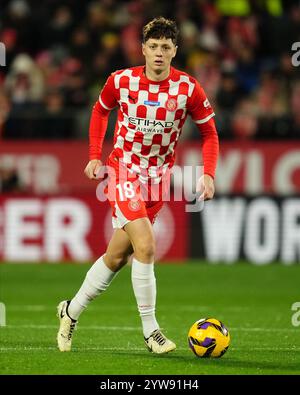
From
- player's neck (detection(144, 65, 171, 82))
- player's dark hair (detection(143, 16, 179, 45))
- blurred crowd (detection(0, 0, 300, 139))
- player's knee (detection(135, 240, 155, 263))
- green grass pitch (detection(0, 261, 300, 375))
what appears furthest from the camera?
blurred crowd (detection(0, 0, 300, 139))

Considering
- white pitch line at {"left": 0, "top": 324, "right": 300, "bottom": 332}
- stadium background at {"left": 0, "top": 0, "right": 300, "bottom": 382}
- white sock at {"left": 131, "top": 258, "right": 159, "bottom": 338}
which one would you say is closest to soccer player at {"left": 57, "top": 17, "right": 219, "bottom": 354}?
white sock at {"left": 131, "top": 258, "right": 159, "bottom": 338}

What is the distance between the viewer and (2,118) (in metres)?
16.9

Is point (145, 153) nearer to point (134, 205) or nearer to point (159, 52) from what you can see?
point (134, 205)

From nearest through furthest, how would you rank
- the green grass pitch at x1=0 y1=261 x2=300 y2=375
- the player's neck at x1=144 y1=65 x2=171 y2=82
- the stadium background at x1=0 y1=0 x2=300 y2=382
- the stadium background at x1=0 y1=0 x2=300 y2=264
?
the green grass pitch at x1=0 y1=261 x2=300 y2=375 < the player's neck at x1=144 y1=65 x2=171 y2=82 < the stadium background at x1=0 y1=0 x2=300 y2=382 < the stadium background at x1=0 y1=0 x2=300 y2=264

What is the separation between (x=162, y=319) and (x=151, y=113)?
3069mm

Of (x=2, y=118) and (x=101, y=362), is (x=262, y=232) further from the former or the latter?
(x=101, y=362)

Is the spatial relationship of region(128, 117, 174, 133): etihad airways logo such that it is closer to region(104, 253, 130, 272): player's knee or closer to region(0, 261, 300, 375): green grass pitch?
region(104, 253, 130, 272): player's knee

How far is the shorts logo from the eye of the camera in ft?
26.3

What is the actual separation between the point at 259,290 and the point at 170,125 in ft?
19.0

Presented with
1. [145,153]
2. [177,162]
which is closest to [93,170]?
[145,153]

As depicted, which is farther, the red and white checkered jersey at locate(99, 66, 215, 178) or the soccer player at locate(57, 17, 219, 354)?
the red and white checkered jersey at locate(99, 66, 215, 178)

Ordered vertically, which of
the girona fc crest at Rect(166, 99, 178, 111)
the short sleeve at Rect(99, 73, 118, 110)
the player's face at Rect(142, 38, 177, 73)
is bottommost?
the girona fc crest at Rect(166, 99, 178, 111)

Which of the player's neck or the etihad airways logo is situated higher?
the player's neck

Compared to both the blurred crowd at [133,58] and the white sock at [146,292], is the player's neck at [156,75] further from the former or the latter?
the blurred crowd at [133,58]
